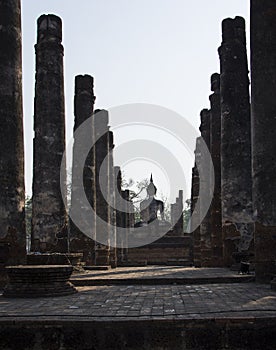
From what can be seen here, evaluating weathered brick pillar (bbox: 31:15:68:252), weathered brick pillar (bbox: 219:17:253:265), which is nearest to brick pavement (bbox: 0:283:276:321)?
weathered brick pillar (bbox: 31:15:68:252)

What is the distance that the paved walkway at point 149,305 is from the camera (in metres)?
5.29

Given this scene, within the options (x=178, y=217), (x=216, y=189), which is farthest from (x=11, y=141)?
(x=178, y=217)

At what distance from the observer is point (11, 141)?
9219 millimetres

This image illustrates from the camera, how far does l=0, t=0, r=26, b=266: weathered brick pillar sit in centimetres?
898

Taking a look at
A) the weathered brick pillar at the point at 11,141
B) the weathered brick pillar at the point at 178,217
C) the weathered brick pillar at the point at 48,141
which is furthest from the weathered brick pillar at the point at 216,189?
the weathered brick pillar at the point at 178,217

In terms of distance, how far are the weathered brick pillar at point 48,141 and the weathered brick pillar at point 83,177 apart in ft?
14.2

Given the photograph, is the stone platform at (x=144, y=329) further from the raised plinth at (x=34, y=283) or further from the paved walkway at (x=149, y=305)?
the raised plinth at (x=34, y=283)

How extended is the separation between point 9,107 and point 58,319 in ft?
16.8

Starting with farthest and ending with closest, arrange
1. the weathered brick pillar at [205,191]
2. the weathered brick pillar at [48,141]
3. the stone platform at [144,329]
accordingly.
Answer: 1. the weathered brick pillar at [205,191]
2. the weathered brick pillar at [48,141]
3. the stone platform at [144,329]

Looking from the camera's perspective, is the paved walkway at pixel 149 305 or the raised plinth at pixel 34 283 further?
the raised plinth at pixel 34 283

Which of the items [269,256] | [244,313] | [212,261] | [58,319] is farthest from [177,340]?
[212,261]

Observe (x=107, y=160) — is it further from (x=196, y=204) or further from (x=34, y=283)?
(x=34, y=283)

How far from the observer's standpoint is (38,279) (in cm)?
775

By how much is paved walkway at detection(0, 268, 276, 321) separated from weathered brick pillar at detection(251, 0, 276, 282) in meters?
1.01
